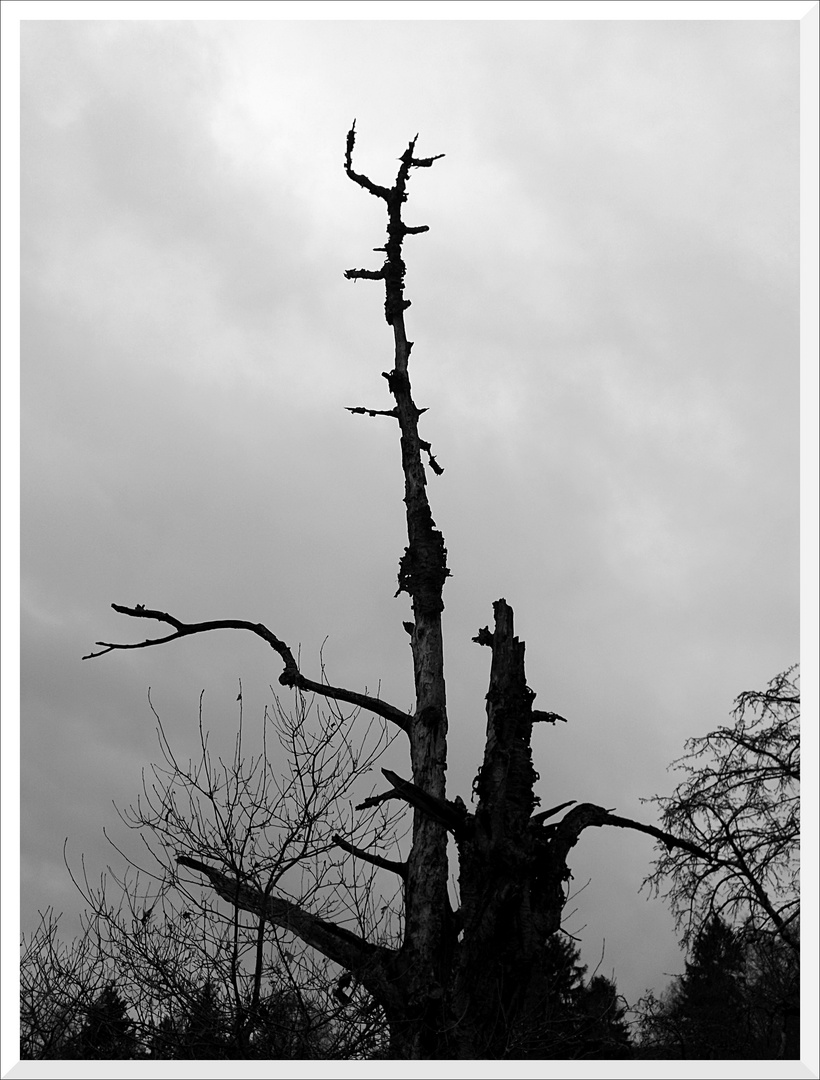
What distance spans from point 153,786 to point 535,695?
11.4 feet

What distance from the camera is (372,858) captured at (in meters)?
7.73

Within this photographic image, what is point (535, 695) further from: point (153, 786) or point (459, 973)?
point (153, 786)

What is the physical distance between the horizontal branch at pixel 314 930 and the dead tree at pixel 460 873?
11mm

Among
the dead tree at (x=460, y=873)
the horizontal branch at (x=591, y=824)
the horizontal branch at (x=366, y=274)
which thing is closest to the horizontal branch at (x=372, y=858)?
the dead tree at (x=460, y=873)

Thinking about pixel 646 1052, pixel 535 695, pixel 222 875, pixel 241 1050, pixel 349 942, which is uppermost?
pixel 535 695

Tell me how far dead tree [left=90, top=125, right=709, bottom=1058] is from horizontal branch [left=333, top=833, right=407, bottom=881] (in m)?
0.01

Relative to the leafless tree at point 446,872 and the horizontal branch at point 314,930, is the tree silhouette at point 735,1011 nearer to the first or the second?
the leafless tree at point 446,872

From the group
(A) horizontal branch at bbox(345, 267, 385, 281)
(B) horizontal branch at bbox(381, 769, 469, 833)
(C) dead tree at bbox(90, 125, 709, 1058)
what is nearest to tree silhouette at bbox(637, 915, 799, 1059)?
(C) dead tree at bbox(90, 125, 709, 1058)

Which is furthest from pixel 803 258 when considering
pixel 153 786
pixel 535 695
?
pixel 153 786

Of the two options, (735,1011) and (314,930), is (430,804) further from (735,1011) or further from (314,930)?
(735,1011)

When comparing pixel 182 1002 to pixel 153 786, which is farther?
pixel 153 786

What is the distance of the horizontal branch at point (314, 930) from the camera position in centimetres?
705

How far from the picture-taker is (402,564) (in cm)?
923

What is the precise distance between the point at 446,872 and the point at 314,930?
4.13 feet
